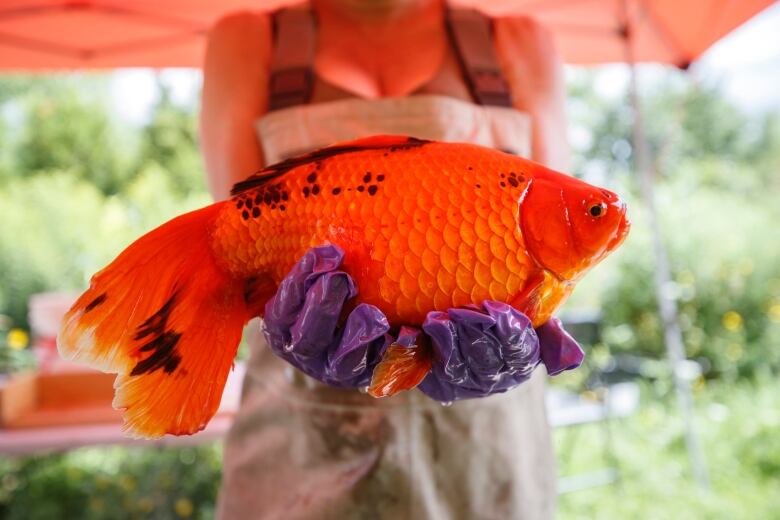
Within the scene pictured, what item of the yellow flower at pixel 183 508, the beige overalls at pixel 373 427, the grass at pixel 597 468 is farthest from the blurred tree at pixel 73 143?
the beige overalls at pixel 373 427

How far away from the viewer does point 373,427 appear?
2.60ft

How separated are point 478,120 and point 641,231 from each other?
503cm

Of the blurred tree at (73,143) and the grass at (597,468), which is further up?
the blurred tree at (73,143)

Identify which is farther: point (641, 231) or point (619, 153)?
point (619, 153)

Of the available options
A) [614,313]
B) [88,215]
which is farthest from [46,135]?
[614,313]

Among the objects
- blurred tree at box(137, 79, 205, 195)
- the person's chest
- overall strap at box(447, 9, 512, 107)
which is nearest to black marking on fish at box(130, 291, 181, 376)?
the person's chest

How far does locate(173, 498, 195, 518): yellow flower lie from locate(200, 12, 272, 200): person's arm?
1.91m

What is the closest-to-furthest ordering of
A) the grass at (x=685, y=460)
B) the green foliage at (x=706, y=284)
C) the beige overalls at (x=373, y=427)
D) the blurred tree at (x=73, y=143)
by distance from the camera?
the beige overalls at (x=373, y=427) → the grass at (x=685, y=460) → the green foliage at (x=706, y=284) → the blurred tree at (x=73, y=143)

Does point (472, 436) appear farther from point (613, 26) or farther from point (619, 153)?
point (619, 153)

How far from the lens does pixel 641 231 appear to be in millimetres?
5348

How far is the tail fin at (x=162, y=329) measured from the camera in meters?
0.48

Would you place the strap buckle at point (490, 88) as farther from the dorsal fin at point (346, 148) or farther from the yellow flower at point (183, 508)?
the yellow flower at point (183, 508)

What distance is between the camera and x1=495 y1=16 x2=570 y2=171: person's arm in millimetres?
897

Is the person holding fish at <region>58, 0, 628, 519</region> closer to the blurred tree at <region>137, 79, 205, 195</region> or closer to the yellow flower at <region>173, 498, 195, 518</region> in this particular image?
the yellow flower at <region>173, 498, 195, 518</region>
